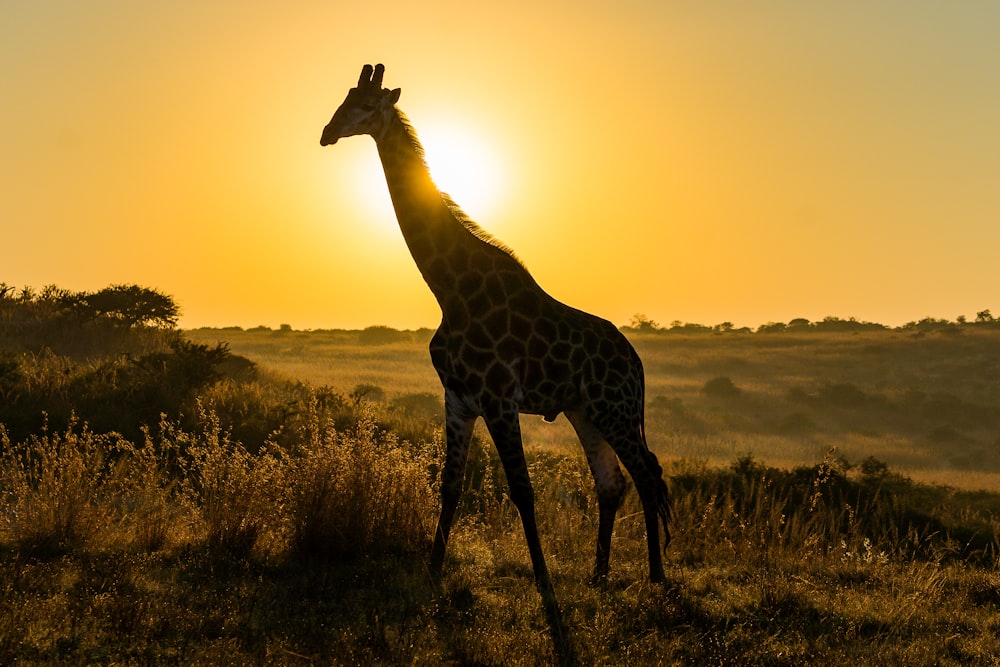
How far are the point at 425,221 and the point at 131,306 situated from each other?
20154mm

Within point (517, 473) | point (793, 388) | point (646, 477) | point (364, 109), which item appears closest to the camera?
point (517, 473)

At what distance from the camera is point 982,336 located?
64.6 meters

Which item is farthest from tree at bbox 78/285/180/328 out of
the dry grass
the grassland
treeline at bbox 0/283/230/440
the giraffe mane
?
the giraffe mane

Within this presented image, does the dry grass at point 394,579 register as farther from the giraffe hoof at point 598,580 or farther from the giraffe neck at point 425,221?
the giraffe neck at point 425,221

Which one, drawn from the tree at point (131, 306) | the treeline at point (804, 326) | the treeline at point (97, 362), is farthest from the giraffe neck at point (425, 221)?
the treeline at point (804, 326)

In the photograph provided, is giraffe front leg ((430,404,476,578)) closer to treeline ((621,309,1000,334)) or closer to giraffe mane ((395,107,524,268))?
giraffe mane ((395,107,524,268))

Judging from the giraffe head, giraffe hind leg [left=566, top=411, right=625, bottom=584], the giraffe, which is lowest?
giraffe hind leg [left=566, top=411, right=625, bottom=584]

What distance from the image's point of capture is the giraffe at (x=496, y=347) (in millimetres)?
8641

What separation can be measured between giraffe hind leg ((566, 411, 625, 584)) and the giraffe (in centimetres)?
2

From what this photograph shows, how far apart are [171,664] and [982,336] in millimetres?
67289

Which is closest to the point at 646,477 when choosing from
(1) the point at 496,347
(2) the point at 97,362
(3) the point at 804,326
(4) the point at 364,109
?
(1) the point at 496,347

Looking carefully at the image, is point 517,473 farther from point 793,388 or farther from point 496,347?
point 793,388

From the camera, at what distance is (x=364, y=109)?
8977mm

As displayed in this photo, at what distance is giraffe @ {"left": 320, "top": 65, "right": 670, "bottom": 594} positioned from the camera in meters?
8.64
